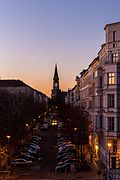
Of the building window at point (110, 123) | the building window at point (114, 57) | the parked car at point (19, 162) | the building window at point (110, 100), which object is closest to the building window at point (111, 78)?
the building window at point (110, 100)

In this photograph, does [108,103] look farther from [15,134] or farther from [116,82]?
[15,134]

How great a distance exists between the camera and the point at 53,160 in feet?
173

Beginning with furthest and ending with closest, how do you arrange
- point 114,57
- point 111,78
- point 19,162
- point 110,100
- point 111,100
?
point 19,162 < point 114,57 < point 110,100 < point 111,100 < point 111,78

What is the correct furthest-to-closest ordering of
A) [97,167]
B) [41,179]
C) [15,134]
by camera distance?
[15,134]
[97,167]
[41,179]

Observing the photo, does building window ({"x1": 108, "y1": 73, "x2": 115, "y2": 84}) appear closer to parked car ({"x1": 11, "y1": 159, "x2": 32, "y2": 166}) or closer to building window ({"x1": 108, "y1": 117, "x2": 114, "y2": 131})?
building window ({"x1": 108, "y1": 117, "x2": 114, "y2": 131})

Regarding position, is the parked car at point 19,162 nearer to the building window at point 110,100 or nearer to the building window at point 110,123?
the building window at point 110,123

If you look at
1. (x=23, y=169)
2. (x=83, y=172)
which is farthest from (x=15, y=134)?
(x=83, y=172)

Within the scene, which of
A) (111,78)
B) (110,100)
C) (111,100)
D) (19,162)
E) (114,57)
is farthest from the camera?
(19,162)

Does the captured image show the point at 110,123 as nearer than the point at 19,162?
Yes

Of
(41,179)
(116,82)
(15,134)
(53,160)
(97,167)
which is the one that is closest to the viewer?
(41,179)

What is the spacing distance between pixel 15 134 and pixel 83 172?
16.9 meters

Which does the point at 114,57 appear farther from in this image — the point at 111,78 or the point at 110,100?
the point at 110,100

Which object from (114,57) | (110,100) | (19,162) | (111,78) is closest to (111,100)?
(110,100)

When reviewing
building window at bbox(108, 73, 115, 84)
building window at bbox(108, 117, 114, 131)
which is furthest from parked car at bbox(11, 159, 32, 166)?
building window at bbox(108, 73, 115, 84)
